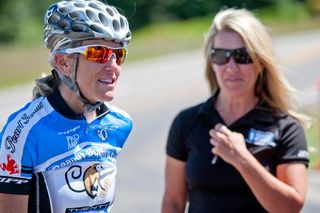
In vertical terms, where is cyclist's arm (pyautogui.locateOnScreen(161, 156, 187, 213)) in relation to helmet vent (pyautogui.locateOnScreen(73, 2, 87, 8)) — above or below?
below

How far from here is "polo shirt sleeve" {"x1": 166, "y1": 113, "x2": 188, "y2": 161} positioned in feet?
13.3

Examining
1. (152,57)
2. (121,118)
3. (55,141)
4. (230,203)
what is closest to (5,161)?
(55,141)

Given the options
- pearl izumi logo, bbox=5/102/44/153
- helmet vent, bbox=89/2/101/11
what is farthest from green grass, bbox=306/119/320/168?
pearl izumi logo, bbox=5/102/44/153

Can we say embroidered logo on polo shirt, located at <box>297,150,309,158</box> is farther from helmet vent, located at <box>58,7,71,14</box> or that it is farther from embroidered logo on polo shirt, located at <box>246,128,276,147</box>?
helmet vent, located at <box>58,7,71,14</box>

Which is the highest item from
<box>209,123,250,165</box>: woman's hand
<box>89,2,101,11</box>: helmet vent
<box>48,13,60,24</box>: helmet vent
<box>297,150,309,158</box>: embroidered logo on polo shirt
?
<box>89,2,101,11</box>: helmet vent

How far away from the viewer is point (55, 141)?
2764 mm

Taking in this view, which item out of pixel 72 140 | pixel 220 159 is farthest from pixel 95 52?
pixel 220 159

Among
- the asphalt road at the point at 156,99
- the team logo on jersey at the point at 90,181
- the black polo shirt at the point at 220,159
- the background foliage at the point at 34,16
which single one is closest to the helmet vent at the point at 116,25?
the team logo on jersey at the point at 90,181

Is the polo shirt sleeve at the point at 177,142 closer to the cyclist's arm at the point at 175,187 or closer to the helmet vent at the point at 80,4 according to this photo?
the cyclist's arm at the point at 175,187

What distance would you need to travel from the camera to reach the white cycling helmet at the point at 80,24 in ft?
9.28

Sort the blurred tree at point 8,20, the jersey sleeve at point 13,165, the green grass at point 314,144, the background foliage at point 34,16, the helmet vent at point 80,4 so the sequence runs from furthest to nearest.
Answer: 1. the blurred tree at point 8,20
2. the background foliage at point 34,16
3. the green grass at point 314,144
4. the helmet vent at point 80,4
5. the jersey sleeve at point 13,165

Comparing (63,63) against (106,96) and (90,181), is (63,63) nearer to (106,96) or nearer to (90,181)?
(106,96)

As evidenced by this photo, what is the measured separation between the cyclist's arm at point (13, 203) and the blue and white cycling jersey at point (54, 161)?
17mm

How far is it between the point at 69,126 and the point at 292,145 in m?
1.41
